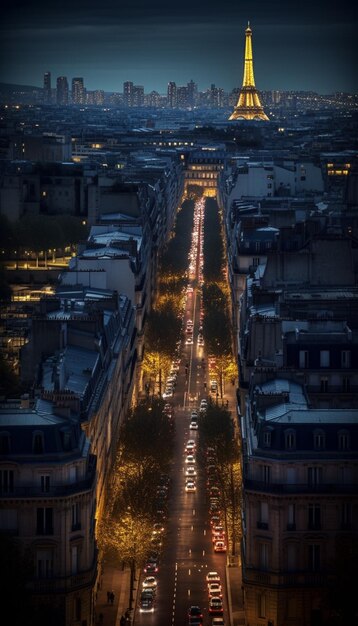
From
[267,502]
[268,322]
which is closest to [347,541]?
[267,502]

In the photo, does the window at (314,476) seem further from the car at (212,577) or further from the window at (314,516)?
the car at (212,577)

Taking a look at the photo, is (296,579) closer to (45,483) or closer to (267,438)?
(267,438)

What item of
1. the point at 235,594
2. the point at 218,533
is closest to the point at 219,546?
the point at 218,533

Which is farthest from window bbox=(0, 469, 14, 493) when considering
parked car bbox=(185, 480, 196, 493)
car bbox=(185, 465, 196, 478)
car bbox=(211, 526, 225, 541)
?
car bbox=(185, 465, 196, 478)

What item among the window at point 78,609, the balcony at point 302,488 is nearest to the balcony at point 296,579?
the balcony at point 302,488

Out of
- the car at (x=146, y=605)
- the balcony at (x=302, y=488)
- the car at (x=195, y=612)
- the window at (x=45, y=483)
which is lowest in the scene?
the car at (x=146, y=605)

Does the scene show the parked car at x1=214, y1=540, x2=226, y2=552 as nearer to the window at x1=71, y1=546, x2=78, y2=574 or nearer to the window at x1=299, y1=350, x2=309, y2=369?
the window at x1=299, y1=350, x2=309, y2=369
